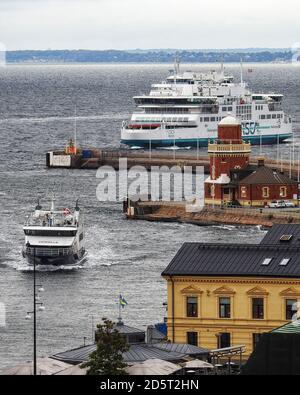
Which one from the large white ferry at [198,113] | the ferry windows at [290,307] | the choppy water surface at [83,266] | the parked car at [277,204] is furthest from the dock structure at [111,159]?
the ferry windows at [290,307]

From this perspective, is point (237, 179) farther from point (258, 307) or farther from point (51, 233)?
point (258, 307)

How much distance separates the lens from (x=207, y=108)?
162625 mm

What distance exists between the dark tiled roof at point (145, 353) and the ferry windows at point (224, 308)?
3795mm

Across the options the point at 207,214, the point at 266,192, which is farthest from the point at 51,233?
the point at 266,192

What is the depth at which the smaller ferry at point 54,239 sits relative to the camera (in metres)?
73.8

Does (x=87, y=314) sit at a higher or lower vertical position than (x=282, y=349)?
lower

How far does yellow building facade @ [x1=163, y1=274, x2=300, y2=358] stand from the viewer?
4616 centimetres

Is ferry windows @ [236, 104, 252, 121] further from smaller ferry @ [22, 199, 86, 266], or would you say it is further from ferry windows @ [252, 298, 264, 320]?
ferry windows @ [252, 298, 264, 320]

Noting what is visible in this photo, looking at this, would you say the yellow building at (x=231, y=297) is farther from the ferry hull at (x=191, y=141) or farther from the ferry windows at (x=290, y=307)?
the ferry hull at (x=191, y=141)

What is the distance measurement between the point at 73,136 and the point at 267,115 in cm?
1837

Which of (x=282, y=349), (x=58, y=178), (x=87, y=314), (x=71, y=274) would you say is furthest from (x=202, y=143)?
(x=282, y=349)

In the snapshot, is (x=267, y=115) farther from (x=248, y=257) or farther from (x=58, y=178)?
(x=248, y=257)

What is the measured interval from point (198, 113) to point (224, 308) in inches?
4527

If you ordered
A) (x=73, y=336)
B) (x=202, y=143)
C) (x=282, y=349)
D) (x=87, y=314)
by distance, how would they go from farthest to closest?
(x=202, y=143) → (x=87, y=314) → (x=73, y=336) → (x=282, y=349)
